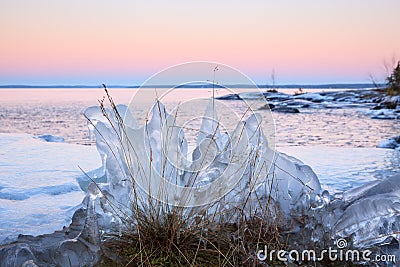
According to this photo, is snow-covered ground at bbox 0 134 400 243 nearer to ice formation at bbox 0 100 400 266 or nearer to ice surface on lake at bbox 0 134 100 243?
ice surface on lake at bbox 0 134 100 243

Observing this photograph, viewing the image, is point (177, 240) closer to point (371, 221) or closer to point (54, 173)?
point (371, 221)

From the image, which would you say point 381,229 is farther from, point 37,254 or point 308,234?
point 37,254

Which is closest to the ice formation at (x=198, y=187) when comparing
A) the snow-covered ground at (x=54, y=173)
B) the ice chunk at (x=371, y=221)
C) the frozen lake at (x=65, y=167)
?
the ice chunk at (x=371, y=221)

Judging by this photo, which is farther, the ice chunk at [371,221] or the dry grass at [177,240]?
the ice chunk at [371,221]

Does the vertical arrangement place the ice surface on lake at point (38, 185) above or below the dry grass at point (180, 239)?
below

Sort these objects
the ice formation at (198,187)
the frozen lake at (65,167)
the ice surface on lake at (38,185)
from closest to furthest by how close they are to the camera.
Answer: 1. the ice formation at (198,187)
2. the ice surface on lake at (38,185)
3. the frozen lake at (65,167)

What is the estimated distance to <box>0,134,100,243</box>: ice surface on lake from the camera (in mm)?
1915

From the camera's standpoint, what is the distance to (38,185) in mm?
2623

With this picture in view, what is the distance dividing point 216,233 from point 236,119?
655 mm

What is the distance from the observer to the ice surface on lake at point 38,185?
1915mm

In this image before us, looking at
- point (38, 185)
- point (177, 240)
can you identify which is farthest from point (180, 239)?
point (38, 185)

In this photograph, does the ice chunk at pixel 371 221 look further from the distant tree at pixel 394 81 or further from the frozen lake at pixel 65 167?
the distant tree at pixel 394 81

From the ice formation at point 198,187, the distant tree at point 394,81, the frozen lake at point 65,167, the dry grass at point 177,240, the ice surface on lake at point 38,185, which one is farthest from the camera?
the distant tree at point 394,81

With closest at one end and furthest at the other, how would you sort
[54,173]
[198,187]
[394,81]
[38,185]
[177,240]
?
[177,240] → [198,187] → [38,185] → [54,173] → [394,81]
